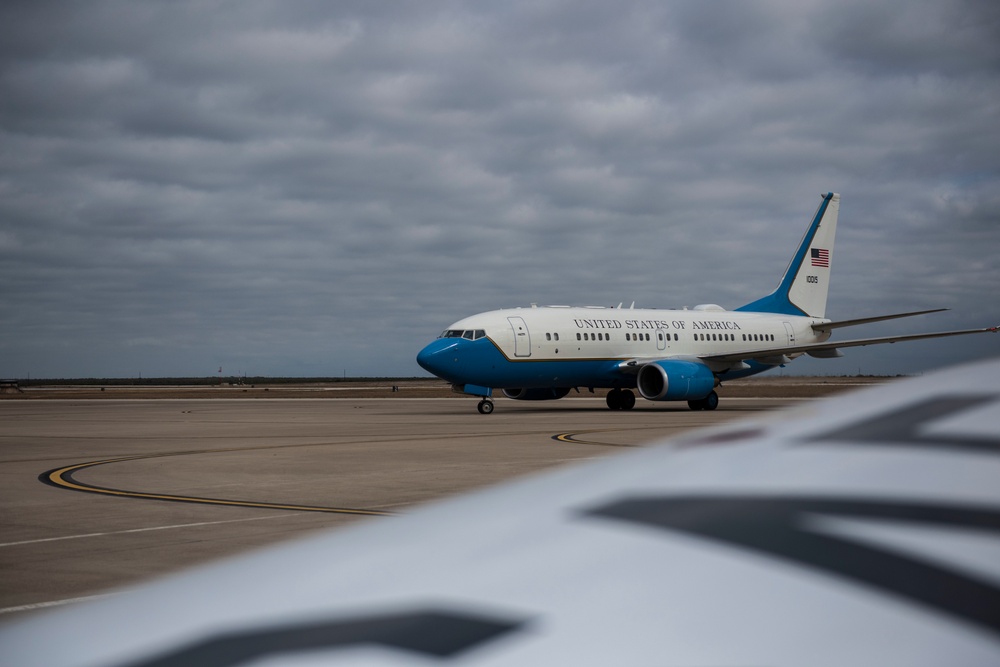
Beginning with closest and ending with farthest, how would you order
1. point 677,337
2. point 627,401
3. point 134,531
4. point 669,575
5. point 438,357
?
point 669,575 < point 134,531 < point 438,357 < point 677,337 < point 627,401

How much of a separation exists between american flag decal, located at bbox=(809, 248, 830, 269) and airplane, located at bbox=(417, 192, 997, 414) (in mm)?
1659

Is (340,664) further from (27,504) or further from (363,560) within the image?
(27,504)

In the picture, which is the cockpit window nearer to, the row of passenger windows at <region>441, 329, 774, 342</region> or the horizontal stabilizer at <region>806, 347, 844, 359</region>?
the row of passenger windows at <region>441, 329, 774, 342</region>

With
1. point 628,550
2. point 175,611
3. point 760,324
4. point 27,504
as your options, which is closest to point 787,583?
point 628,550

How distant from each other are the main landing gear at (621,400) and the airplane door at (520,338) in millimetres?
6028

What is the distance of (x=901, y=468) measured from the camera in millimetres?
981

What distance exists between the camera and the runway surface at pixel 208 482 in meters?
6.67

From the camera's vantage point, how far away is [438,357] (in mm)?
27125

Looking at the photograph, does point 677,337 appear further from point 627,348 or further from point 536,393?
point 536,393

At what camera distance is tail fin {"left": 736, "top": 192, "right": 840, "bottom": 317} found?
38.7 m

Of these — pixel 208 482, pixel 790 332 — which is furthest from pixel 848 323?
pixel 208 482

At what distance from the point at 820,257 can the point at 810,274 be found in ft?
4.11

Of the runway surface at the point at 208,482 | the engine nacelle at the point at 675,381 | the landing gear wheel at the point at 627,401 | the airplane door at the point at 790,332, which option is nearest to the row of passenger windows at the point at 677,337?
the airplane door at the point at 790,332

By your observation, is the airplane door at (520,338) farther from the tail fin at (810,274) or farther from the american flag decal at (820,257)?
the american flag decal at (820,257)
